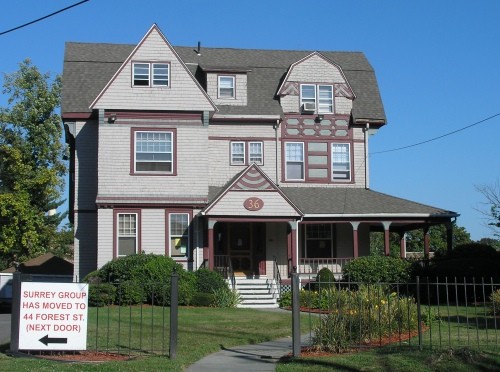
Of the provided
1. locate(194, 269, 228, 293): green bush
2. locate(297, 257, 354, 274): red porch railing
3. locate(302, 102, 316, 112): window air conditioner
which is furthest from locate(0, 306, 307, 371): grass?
locate(302, 102, 316, 112): window air conditioner

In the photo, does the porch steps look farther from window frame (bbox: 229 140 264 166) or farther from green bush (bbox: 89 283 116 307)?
green bush (bbox: 89 283 116 307)

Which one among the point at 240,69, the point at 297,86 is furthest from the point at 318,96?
the point at 240,69

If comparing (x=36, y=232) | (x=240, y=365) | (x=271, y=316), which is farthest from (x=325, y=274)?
(x=36, y=232)

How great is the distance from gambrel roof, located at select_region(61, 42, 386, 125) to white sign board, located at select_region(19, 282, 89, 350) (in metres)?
18.8

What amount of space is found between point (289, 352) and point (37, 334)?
16.1ft

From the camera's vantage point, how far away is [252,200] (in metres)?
30.3

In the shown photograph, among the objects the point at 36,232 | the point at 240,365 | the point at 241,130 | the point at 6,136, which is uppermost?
the point at 6,136

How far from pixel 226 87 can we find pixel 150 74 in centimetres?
427

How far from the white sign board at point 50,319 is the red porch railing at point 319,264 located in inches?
751

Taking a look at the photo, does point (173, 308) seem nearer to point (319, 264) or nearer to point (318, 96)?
point (319, 264)

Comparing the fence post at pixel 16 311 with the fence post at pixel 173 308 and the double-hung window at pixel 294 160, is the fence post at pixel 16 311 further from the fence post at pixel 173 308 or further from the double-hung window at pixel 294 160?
the double-hung window at pixel 294 160

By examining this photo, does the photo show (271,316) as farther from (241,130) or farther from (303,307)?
(241,130)

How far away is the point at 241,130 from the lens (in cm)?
3366

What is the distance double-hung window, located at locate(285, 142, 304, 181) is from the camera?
1344 inches
